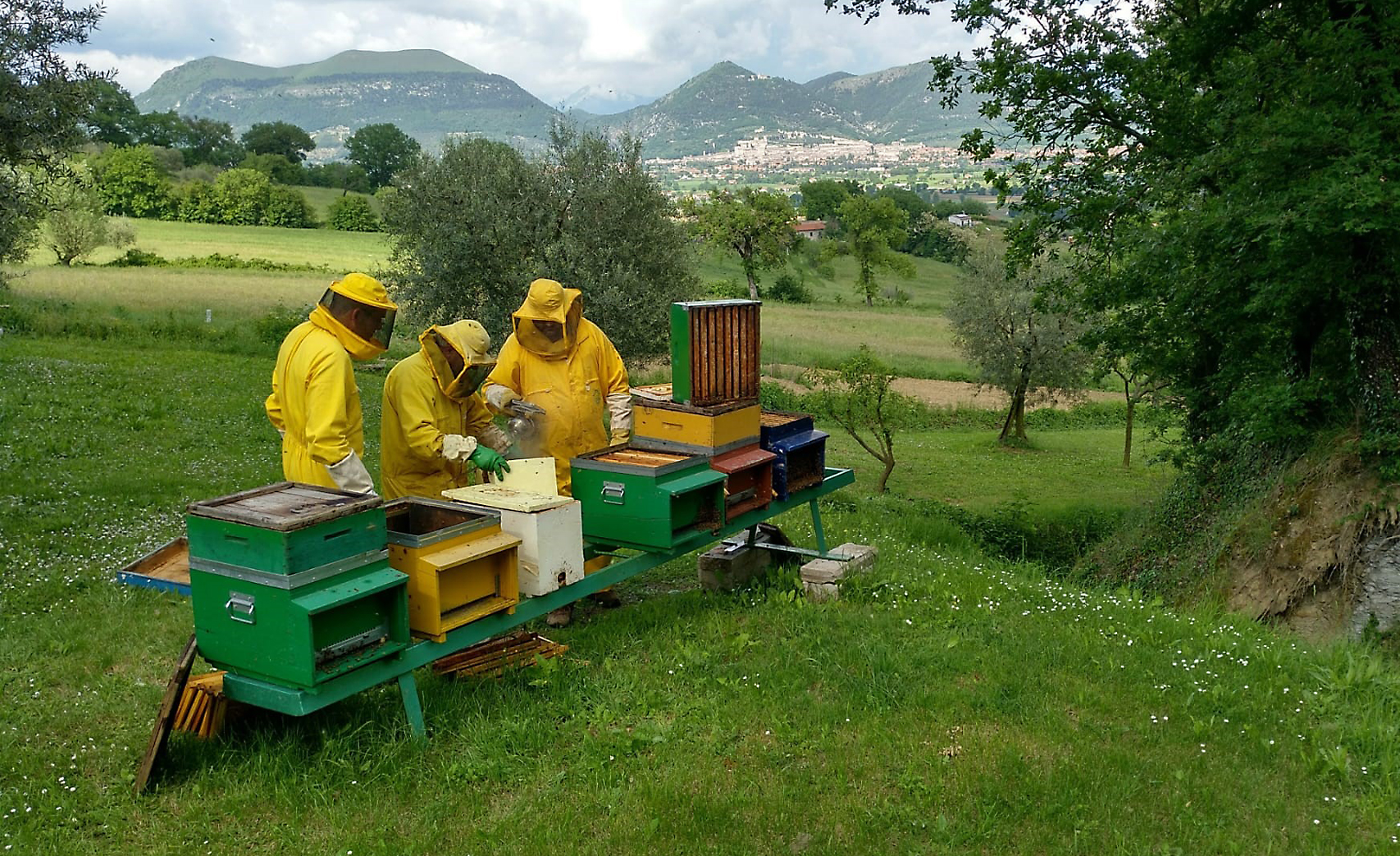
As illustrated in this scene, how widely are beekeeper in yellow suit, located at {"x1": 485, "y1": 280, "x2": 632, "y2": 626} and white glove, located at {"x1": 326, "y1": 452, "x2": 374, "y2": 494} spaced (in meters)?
1.65

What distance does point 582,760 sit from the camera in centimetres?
475

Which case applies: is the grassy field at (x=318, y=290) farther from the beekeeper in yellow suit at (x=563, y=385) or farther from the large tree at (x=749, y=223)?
the beekeeper in yellow suit at (x=563, y=385)

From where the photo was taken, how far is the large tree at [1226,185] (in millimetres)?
8672

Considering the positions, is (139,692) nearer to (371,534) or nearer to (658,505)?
(371,534)

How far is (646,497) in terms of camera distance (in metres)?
5.79

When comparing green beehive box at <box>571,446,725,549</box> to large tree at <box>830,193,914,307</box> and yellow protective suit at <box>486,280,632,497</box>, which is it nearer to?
yellow protective suit at <box>486,280,632,497</box>

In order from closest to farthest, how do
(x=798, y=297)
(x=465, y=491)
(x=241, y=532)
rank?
(x=241, y=532) → (x=465, y=491) → (x=798, y=297)

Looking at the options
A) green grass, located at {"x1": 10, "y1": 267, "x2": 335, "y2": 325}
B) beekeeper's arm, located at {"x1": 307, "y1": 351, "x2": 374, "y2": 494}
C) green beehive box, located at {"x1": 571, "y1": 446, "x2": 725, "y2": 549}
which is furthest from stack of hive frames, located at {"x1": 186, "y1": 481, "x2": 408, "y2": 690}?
green grass, located at {"x1": 10, "y1": 267, "x2": 335, "y2": 325}

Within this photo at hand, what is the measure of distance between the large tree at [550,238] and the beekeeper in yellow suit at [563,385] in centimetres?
1198

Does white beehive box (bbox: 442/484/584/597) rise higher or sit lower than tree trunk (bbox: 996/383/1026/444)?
higher

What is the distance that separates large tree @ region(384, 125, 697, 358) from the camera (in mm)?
19656

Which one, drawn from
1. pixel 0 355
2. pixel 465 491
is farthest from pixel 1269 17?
pixel 0 355

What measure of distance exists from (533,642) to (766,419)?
98.5 inches

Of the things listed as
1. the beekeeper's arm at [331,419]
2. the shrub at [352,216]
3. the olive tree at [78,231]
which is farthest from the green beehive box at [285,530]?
the shrub at [352,216]
